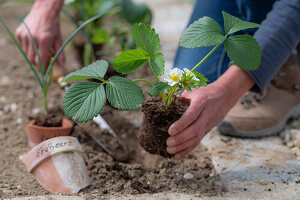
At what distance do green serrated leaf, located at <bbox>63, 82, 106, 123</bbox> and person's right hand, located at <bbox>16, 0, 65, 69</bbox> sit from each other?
0.66m

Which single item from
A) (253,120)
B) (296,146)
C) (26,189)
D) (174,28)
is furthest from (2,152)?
(174,28)

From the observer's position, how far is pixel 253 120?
1710 millimetres

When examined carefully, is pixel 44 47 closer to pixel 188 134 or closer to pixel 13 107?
pixel 13 107

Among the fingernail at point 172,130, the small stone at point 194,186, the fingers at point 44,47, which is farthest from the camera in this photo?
the fingers at point 44,47

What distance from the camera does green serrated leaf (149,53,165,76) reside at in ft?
3.43

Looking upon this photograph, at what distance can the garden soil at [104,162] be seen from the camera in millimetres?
1209

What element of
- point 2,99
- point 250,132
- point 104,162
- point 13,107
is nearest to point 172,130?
point 104,162

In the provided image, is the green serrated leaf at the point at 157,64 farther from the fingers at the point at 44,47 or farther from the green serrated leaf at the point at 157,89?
the fingers at the point at 44,47

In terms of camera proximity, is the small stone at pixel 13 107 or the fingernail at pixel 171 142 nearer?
the fingernail at pixel 171 142

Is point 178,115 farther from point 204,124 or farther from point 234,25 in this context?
point 234,25

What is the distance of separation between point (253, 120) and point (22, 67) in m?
1.59

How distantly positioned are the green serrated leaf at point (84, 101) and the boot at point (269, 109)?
877mm

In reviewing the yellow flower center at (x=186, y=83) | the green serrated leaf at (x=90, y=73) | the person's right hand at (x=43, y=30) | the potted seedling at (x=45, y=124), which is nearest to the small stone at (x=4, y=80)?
the person's right hand at (x=43, y=30)

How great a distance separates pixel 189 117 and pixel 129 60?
27cm
